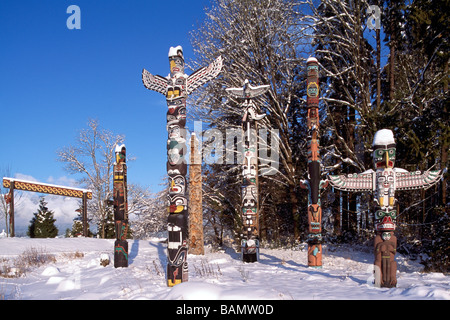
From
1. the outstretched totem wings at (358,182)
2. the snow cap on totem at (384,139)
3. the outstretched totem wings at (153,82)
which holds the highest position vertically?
the outstretched totem wings at (153,82)

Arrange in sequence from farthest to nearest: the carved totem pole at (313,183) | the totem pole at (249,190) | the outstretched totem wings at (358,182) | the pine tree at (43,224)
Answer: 1. the pine tree at (43,224)
2. the totem pole at (249,190)
3. the carved totem pole at (313,183)
4. the outstretched totem wings at (358,182)

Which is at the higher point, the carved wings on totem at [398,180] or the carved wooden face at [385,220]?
the carved wings on totem at [398,180]

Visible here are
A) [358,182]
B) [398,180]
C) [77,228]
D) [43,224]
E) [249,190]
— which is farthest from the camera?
[77,228]

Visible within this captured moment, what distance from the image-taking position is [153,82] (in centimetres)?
800

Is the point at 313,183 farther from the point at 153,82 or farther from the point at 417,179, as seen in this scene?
the point at 153,82

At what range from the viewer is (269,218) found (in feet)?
74.5

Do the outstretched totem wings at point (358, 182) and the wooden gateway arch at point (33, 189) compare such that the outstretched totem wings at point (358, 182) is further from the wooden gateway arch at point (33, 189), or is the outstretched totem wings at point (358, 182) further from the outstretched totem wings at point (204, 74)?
the wooden gateway arch at point (33, 189)

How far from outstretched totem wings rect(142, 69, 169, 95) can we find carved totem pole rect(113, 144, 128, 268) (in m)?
4.11

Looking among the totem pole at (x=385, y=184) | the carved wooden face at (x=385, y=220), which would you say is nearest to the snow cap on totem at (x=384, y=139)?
the totem pole at (x=385, y=184)

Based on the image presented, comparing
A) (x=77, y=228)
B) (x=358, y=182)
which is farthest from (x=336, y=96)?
(x=77, y=228)

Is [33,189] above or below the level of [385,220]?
above

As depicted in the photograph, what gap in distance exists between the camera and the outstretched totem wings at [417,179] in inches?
283

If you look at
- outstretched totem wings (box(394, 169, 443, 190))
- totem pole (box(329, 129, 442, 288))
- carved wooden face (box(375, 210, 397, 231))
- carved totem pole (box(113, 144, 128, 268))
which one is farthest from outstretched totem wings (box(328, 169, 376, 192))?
carved totem pole (box(113, 144, 128, 268))

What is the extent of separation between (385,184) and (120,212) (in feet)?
25.1
